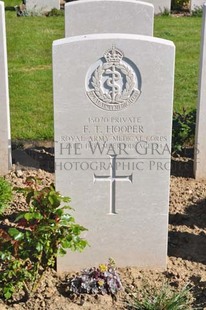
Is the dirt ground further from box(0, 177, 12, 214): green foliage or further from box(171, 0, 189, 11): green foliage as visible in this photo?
box(171, 0, 189, 11): green foliage

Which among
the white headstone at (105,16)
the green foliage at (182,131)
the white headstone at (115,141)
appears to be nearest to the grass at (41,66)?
the green foliage at (182,131)

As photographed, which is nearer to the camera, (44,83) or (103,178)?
(103,178)

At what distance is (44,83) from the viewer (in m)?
9.70

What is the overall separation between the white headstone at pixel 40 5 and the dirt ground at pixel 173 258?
9.36 meters

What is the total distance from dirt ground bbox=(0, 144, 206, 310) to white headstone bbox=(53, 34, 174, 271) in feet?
0.54

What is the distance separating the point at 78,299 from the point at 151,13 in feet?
9.84

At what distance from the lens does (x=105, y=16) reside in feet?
21.0

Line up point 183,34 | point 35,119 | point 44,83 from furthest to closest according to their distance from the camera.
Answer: point 183,34
point 44,83
point 35,119

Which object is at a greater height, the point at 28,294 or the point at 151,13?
the point at 151,13

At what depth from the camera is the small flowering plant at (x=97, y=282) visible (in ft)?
15.0

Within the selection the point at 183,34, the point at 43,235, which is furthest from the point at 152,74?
the point at 183,34

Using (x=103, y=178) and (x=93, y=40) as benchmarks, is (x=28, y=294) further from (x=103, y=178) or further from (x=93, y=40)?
(x=93, y=40)

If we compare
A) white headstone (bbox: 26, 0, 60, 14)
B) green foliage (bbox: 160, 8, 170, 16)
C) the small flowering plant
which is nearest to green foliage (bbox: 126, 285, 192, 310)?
the small flowering plant

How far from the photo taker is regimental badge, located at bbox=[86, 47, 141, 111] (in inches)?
174
